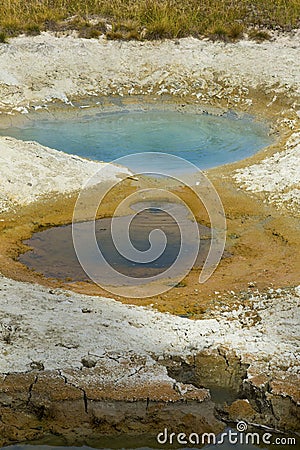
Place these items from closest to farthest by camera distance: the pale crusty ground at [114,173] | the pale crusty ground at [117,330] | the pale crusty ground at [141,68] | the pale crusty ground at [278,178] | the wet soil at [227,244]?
the pale crusty ground at [117,330], the pale crusty ground at [114,173], the wet soil at [227,244], the pale crusty ground at [278,178], the pale crusty ground at [141,68]

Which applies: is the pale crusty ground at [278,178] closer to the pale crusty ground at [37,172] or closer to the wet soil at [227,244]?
the wet soil at [227,244]

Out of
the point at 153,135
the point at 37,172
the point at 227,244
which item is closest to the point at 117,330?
the point at 227,244

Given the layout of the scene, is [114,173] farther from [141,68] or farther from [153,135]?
[141,68]

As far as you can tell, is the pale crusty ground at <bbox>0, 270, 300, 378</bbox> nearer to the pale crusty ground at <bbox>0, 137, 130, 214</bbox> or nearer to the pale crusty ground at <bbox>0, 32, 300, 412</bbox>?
the pale crusty ground at <bbox>0, 32, 300, 412</bbox>

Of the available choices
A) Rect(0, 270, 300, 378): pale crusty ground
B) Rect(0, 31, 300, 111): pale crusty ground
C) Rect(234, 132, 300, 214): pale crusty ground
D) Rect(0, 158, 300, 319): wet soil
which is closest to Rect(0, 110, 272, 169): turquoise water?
Rect(234, 132, 300, 214): pale crusty ground

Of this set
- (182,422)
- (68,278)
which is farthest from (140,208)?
(182,422)

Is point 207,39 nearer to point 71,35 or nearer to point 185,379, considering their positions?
point 71,35

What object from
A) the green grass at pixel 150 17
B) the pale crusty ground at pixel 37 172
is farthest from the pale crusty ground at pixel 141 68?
the pale crusty ground at pixel 37 172
